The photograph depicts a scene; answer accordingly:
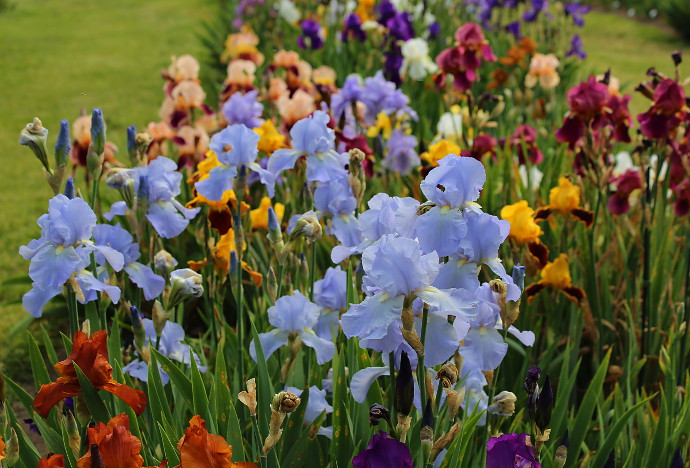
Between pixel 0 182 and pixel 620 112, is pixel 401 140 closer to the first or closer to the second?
pixel 620 112

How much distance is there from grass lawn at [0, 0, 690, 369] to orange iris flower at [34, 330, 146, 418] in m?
1.91

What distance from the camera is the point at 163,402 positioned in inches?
63.5

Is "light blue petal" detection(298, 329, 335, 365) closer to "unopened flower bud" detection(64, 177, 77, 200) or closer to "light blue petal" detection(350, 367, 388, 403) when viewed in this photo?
"light blue petal" detection(350, 367, 388, 403)

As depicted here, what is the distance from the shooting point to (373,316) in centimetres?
114

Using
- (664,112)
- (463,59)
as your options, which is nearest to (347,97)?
(463,59)

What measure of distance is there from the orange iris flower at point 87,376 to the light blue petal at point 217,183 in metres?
0.72

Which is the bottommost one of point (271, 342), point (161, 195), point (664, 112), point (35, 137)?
point (271, 342)

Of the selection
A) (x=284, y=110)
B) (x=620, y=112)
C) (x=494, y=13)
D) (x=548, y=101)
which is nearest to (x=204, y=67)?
(x=494, y=13)

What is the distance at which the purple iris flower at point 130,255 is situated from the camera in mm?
1759

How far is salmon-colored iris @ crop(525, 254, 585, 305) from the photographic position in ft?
7.11

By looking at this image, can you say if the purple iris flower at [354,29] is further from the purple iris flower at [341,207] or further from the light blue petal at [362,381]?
the light blue petal at [362,381]

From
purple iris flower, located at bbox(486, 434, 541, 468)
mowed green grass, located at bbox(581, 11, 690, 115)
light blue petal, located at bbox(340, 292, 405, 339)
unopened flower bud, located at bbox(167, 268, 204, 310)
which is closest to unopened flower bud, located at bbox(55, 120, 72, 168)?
unopened flower bud, located at bbox(167, 268, 204, 310)

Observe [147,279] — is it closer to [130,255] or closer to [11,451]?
[130,255]

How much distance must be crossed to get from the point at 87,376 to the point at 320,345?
0.54 meters
